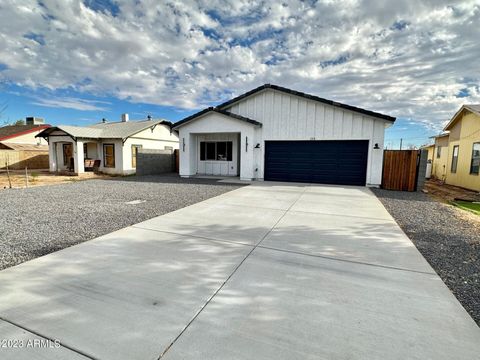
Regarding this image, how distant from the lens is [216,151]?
1564 centimetres

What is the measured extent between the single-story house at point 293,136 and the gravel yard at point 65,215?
17.0 ft

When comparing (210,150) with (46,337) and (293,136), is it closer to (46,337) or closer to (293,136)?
(293,136)

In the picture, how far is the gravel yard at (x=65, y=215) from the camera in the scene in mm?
4035

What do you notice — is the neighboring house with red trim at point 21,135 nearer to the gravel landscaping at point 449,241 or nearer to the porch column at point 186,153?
the porch column at point 186,153

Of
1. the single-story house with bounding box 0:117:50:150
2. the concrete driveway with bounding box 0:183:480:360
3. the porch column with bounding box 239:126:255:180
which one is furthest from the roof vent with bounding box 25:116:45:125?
the concrete driveway with bounding box 0:183:480:360

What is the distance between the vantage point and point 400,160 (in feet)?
36.4

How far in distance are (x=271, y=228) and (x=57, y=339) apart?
3710 mm

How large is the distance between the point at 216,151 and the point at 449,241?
41.7 feet

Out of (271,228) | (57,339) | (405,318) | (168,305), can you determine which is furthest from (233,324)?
(271,228)

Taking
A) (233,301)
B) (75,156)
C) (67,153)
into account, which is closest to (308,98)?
(233,301)

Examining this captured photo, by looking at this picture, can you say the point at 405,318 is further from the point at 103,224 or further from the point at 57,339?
the point at 103,224

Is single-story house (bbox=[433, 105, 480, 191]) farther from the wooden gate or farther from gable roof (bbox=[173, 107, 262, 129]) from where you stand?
gable roof (bbox=[173, 107, 262, 129])

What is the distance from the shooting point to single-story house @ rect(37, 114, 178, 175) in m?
16.7

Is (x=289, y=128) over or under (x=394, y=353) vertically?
over
